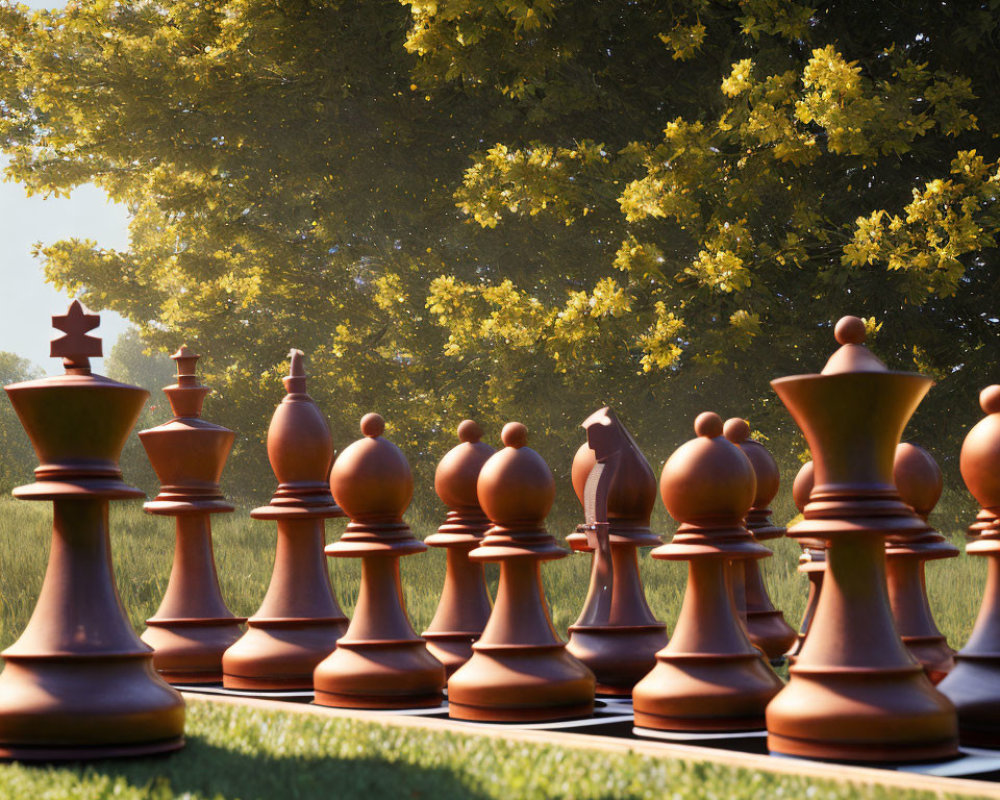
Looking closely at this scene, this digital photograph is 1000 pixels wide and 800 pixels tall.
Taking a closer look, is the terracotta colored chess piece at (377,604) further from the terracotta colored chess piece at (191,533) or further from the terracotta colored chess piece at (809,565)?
the terracotta colored chess piece at (809,565)

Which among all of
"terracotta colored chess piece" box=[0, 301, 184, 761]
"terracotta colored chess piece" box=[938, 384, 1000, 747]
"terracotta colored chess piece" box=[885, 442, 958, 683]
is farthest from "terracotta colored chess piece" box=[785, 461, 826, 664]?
"terracotta colored chess piece" box=[0, 301, 184, 761]

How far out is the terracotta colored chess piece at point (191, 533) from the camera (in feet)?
11.4

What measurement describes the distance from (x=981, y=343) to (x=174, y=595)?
6.05 metres

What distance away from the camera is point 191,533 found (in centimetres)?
357

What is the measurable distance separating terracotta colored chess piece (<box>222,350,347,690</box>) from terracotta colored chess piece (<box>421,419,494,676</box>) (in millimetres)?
321

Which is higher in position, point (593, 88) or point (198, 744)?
point (593, 88)

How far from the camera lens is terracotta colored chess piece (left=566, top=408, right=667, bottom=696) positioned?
9.66 feet

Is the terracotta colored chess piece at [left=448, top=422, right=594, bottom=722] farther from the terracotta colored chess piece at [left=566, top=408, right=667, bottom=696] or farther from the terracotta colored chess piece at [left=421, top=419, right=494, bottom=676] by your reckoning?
the terracotta colored chess piece at [left=421, top=419, right=494, bottom=676]

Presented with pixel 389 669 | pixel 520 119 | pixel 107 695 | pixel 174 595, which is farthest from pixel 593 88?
pixel 107 695

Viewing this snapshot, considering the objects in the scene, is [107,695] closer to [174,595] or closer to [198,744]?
[198,744]

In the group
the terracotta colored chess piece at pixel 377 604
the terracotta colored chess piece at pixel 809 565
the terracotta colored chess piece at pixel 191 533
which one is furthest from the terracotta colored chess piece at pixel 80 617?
the terracotta colored chess piece at pixel 809 565

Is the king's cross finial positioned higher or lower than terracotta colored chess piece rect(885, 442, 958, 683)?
higher

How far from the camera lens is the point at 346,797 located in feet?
5.66

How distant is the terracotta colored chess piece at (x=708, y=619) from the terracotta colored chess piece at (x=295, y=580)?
3.74 ft
